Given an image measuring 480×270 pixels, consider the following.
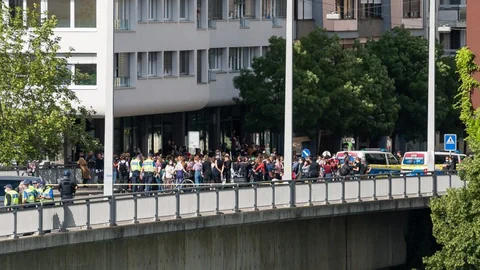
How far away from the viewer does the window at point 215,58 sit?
3403 inches

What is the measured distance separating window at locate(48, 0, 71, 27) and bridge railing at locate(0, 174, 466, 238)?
63.1 ft

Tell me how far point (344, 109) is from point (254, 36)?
7282 mm

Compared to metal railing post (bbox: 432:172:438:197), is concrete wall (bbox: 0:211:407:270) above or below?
below

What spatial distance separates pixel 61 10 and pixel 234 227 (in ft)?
71.1

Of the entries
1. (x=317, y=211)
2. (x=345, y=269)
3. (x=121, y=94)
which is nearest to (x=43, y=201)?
(x=317, y=211)

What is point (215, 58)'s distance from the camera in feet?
286

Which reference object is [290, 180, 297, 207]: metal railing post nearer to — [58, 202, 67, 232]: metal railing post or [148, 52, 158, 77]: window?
[58, 202, 67, 232]: metal railing post

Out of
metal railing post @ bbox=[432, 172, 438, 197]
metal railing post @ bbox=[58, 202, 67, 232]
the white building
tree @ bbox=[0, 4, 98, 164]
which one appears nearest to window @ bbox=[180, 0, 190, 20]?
the white building

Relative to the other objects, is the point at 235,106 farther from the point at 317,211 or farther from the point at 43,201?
the point at 43,201

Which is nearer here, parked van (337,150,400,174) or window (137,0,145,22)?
parked van (337,150,400,174)

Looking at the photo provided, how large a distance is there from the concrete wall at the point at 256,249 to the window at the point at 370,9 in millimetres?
36287

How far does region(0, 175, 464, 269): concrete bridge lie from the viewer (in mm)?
44438

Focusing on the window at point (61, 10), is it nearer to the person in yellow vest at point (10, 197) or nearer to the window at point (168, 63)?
the window at point (168, 63)

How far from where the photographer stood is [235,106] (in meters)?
90.8
